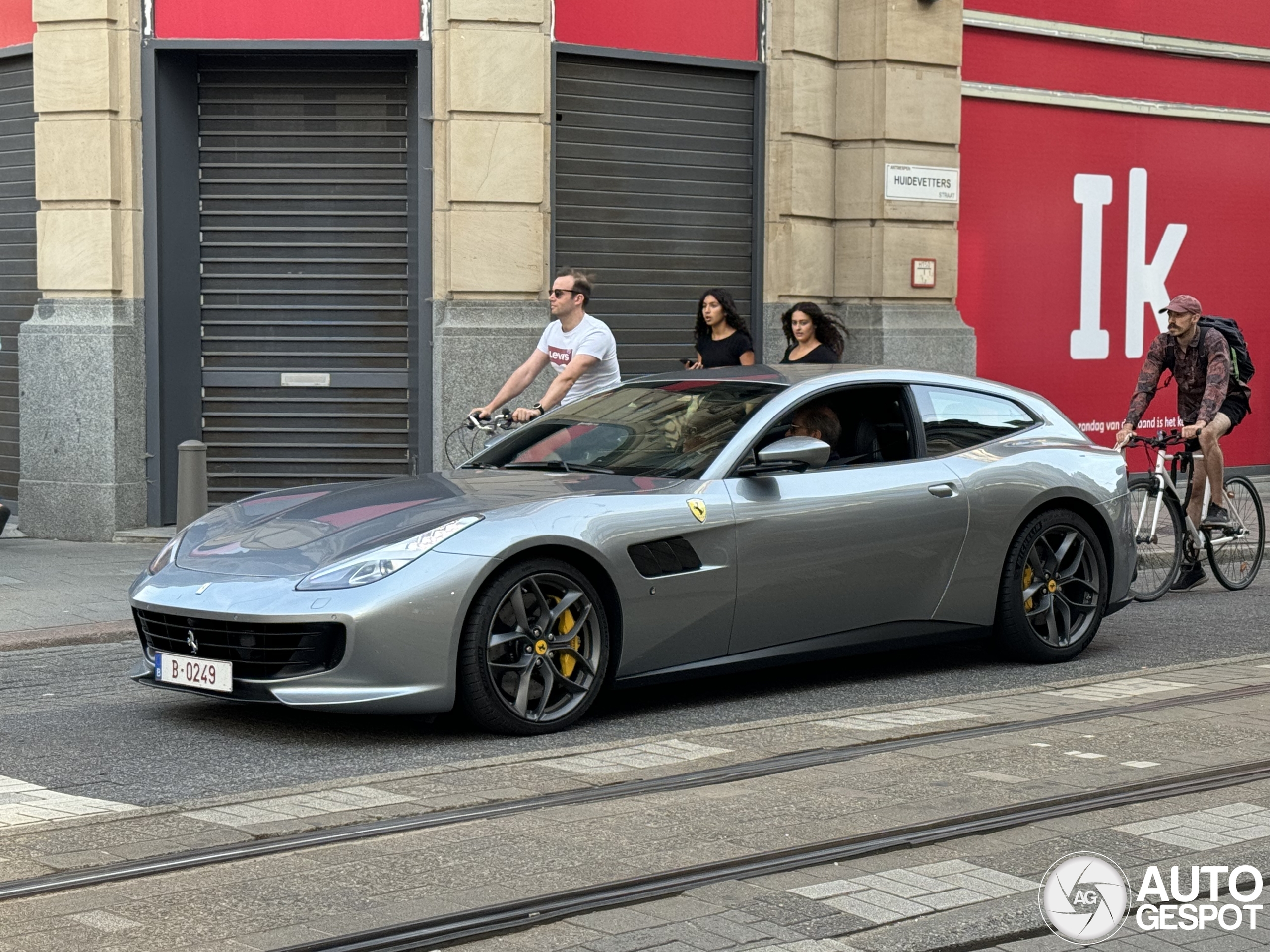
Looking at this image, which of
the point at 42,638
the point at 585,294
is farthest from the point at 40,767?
the point at 585,294

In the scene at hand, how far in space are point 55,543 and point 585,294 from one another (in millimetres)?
4696

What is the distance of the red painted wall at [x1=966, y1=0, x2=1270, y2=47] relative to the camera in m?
17.0

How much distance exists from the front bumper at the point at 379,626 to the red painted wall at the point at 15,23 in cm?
869

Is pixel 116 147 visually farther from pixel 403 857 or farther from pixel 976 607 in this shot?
pixel 403 857

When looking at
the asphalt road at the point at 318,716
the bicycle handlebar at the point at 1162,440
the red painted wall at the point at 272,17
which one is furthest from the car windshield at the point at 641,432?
the red painted wall at the point at 272,17

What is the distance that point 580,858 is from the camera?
4871 mm

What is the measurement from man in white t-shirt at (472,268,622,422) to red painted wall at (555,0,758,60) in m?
3.76

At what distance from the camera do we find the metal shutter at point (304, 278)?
44.8ft

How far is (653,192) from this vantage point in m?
14.8

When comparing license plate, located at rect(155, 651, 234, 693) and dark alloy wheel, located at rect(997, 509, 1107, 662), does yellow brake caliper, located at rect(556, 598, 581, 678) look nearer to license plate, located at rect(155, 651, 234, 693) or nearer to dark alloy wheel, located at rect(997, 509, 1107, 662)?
license plate, located at rect(155, 651, 234, 693)

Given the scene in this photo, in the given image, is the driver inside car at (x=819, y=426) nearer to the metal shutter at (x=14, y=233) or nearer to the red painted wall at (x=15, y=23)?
the metal shutter at (x=14, y=233)

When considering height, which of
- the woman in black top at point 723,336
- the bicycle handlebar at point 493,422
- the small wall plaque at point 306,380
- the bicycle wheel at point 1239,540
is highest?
the woman in black top at point 723,336

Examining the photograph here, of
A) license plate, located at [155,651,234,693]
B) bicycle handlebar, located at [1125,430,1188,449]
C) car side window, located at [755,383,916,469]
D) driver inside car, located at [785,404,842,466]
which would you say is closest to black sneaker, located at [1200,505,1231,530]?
bicycle handlebar, located at [1125,430,1188,449]

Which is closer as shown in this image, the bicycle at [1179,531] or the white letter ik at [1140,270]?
the bicycle at [1179,531]
